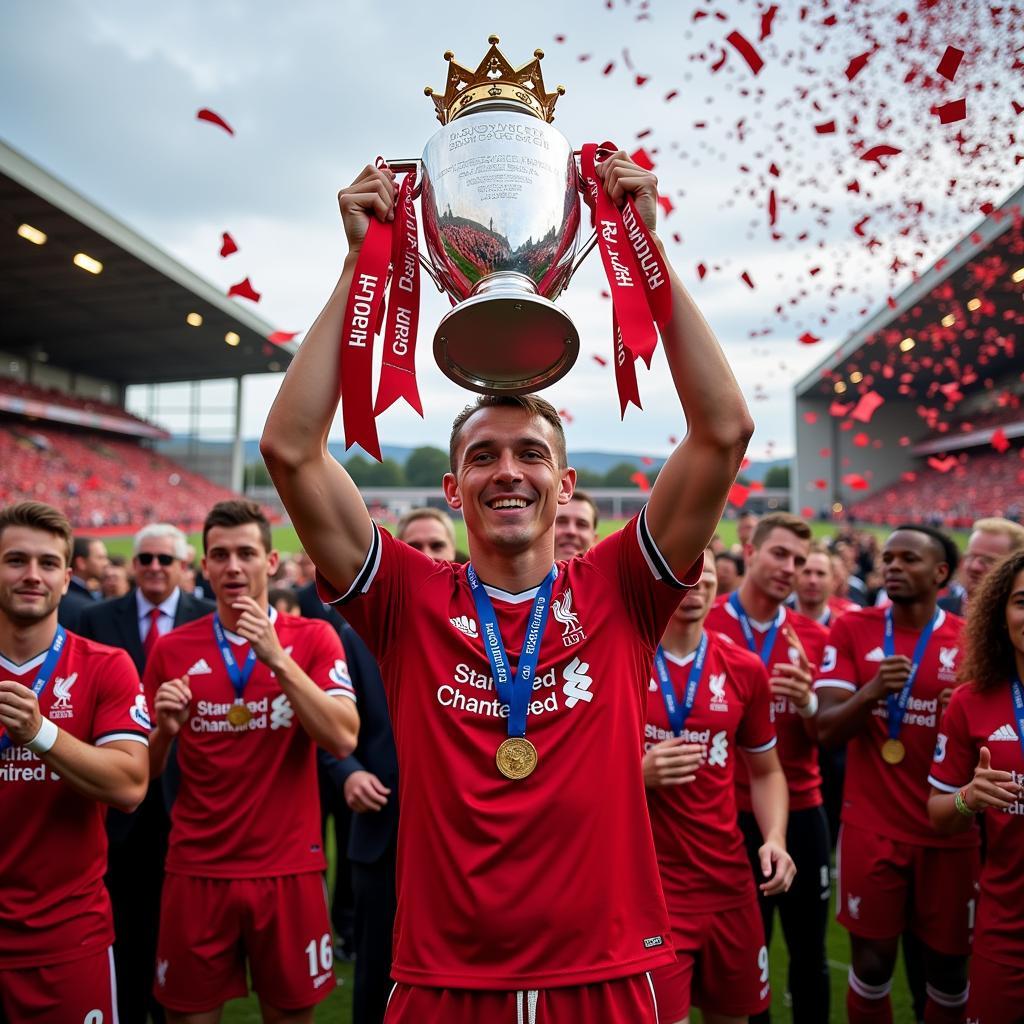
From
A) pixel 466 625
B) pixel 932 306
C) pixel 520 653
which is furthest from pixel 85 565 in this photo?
pixel 932 306

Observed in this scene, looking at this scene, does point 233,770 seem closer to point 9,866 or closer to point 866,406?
point 9,866

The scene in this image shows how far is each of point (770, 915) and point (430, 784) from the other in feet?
10.4

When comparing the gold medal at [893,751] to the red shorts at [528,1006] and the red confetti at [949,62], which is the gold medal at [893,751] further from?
the red confetti at [949,62]

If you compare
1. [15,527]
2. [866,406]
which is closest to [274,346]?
[866,406]

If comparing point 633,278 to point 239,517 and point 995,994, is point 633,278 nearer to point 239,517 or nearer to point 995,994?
point 239,517

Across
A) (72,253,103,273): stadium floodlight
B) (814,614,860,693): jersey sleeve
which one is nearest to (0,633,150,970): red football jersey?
(814,614,860,693): jersey sleeve

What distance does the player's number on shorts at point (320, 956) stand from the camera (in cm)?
341

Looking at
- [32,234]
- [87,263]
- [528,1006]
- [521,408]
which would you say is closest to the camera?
[528,1006]

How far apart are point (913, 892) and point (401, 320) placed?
11.8ft

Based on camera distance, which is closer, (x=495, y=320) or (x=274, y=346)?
(x=495, y=320)

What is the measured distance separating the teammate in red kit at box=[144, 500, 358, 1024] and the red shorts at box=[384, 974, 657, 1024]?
1682 millimetres

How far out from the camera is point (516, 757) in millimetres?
1937

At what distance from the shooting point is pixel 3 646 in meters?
3.15

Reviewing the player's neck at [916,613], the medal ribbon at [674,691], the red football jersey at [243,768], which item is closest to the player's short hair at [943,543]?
the player's neck at [916,613]
